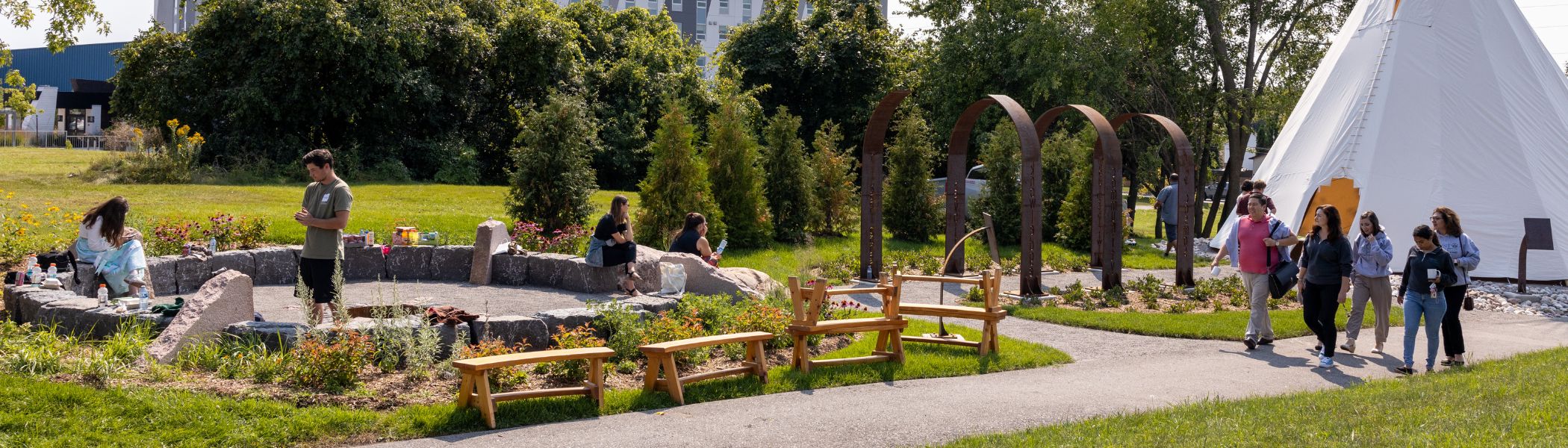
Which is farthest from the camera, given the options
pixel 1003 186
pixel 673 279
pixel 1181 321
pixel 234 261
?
pixel 1003 186

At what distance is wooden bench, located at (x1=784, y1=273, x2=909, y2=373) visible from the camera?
25.5 ft

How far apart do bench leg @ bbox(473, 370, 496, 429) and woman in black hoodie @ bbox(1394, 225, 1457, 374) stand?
270 inches

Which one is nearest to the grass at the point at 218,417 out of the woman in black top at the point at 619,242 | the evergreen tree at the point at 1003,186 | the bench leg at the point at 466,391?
the bench leg at the point at 466,391

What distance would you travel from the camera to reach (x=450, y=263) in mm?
13289

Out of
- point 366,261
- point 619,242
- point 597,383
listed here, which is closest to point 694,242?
point 619,242

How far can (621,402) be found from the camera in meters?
6.72

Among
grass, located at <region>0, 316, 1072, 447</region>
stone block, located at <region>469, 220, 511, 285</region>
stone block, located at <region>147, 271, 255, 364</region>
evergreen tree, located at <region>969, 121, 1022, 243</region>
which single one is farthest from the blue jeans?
evergreen tree, located at <region>969, 121, 1022, 243</region>

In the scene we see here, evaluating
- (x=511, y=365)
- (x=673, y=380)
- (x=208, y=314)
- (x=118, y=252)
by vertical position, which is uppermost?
(x=118, y=252)

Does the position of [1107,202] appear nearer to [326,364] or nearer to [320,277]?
[320,277]

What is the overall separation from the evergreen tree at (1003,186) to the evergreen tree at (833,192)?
2.64 m

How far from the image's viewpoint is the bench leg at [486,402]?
6105 mm

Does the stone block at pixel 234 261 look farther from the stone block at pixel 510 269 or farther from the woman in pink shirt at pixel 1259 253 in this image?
the woman in pink shirt at pixel 1259 253

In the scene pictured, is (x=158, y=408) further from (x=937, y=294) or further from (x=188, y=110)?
(x=188, y=110)

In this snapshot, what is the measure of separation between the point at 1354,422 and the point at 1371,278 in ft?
12.7
